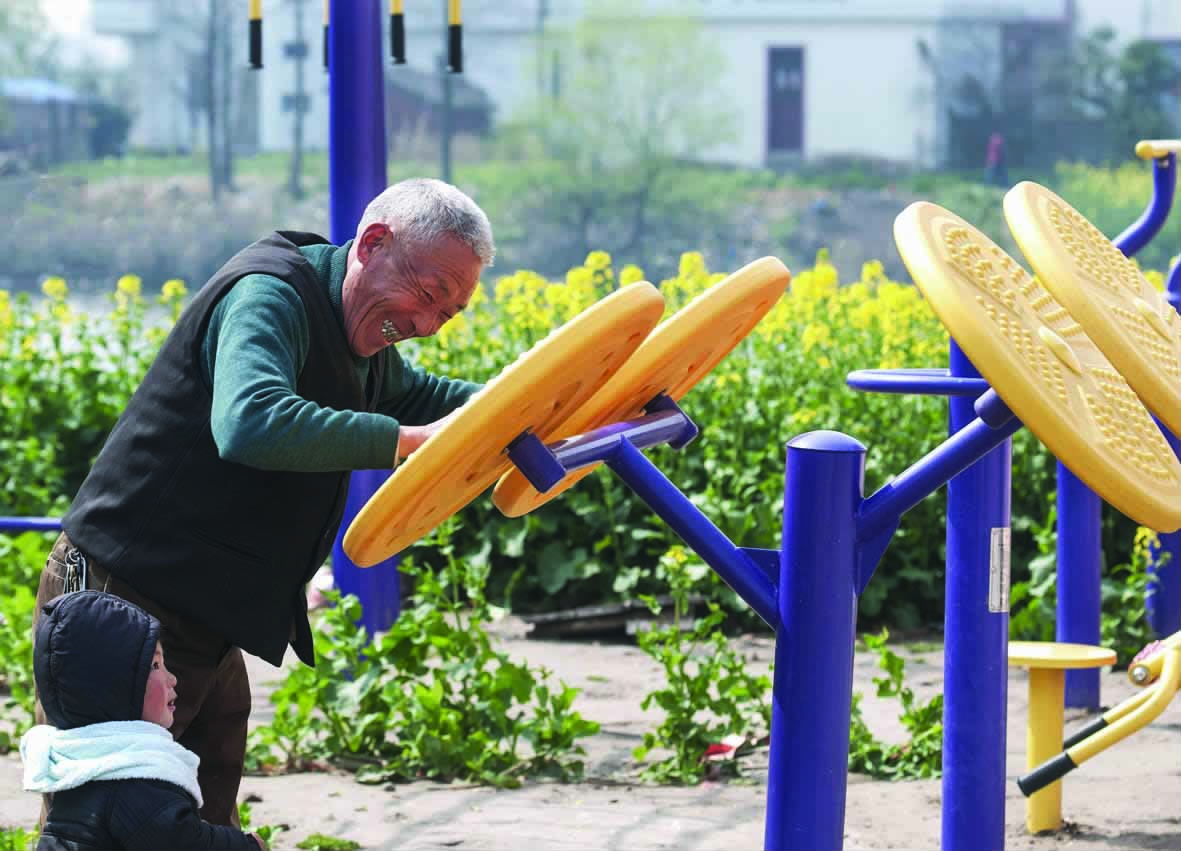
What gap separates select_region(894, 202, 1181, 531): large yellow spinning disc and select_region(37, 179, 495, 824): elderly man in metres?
0.73

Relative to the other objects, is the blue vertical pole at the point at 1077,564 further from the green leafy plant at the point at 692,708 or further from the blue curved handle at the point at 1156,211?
the green leafy plant at the point at 692,708

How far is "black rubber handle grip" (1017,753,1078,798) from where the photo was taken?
2850 mm

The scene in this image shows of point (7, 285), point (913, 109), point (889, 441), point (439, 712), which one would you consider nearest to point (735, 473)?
point (889, 441)

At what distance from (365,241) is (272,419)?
0.44m

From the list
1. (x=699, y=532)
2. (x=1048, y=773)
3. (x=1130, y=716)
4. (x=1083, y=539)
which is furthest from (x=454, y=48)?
(x=699, y=532)

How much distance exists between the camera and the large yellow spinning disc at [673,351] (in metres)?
2.21

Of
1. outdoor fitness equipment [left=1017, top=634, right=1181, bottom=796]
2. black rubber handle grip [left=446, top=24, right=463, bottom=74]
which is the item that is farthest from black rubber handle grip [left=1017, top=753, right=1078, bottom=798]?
black rubber handle grip [left=446, top=24, right=463, bottom=74]

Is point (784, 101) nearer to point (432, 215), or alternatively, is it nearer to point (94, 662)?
point (432, 215)

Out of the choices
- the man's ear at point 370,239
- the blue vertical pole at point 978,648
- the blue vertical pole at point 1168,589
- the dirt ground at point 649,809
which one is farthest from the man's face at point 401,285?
the blue vertical pole at point 1168,589

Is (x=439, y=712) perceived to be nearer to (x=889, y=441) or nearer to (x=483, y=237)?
(x=483, y=237)

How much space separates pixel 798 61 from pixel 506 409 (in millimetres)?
13118

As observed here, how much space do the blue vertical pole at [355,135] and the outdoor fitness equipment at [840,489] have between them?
106 inches

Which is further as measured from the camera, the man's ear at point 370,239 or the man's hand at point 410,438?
the man's ear at point 370,239

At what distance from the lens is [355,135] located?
15.5 ft
